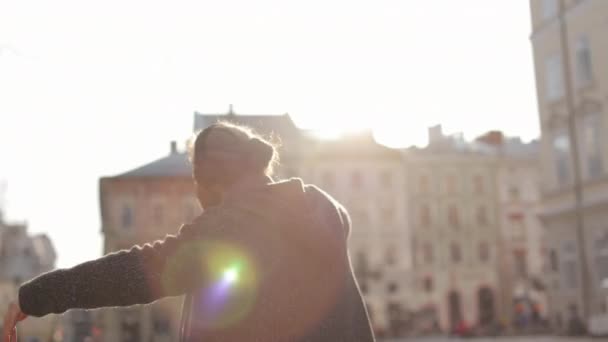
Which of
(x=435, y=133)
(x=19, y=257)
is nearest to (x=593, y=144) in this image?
(x=435, y=133)

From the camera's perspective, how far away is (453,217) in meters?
63.4

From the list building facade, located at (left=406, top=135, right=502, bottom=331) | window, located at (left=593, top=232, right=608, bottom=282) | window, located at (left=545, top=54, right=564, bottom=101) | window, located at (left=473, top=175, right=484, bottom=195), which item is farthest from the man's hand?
window, located at (left=473, top=175, right=484, bottom=195)

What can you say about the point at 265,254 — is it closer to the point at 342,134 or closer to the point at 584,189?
the point at 584,189

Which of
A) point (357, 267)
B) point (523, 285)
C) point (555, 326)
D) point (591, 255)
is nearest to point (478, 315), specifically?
point (523, 285)

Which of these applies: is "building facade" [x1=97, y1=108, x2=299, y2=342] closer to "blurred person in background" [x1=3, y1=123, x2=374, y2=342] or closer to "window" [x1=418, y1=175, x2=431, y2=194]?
"window" [x1=418, y1=175, x2=431, y2=194]

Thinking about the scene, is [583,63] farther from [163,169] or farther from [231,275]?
[163,169]

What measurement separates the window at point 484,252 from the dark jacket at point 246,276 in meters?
61.3

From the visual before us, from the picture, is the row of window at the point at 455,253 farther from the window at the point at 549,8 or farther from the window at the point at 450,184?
the window at the point at 549,8

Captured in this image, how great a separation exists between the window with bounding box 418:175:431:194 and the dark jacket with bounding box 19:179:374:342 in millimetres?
60598

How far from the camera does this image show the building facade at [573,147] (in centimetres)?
3011

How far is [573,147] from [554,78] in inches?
112

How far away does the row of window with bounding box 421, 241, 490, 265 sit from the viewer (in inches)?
2453

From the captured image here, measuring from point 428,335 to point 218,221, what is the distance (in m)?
53.4

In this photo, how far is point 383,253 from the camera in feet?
201
